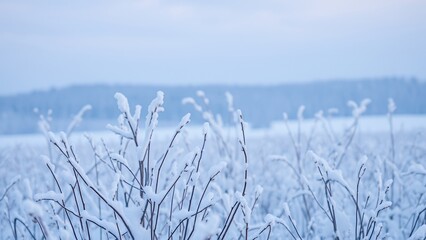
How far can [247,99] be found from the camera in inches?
1567

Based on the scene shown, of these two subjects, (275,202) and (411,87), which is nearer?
(275,202)

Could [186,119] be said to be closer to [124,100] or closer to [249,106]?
[124,100]

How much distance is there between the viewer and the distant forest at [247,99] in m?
28.7

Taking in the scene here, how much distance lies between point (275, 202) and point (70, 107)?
1222 inches

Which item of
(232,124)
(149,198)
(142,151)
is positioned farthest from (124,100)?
(232,124)

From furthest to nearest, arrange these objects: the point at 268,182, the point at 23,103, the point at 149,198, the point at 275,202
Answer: the point at 23,103 < the point at 268,182 < the point at 275,202 < the point at 149,198

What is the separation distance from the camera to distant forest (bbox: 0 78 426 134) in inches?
1128

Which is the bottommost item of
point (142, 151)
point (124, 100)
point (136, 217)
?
point (136, 217)

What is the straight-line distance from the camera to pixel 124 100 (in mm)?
1121

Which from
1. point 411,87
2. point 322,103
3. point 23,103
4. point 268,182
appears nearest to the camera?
point 268,182

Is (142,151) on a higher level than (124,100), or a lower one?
lower

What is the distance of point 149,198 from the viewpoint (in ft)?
3.65

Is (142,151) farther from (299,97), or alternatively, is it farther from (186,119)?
(299,97)

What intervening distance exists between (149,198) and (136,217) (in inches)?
5.1
